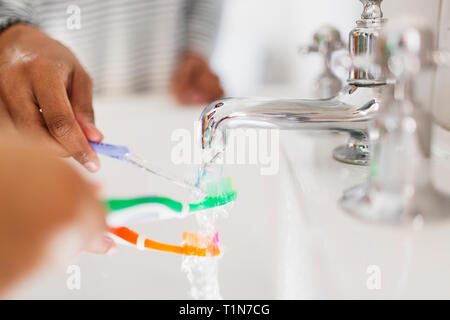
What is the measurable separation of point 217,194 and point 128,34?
661 millimetres

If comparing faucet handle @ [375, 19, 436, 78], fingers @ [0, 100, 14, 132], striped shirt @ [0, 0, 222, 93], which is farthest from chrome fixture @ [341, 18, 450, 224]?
striped shirt @ [0, 0, 222, 93]

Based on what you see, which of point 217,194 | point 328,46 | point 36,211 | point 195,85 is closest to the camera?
point 36,211

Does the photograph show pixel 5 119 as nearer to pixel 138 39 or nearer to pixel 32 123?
pixel 32 123

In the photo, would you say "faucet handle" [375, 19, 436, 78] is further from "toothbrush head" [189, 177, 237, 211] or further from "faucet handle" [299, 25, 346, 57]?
"faucet handle" [299, 25, 346, 57]

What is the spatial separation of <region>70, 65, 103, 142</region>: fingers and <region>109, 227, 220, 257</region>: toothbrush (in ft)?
0.39

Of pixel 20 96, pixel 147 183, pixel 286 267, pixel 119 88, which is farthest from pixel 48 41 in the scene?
pixel 119 88

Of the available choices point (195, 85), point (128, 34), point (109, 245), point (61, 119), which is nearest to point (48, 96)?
point (61, 119)

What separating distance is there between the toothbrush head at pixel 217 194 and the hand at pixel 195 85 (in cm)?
43

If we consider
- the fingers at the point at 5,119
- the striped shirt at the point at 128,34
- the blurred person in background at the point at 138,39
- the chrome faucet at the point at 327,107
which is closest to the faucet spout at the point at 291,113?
the chrome faucet at the point at 327,107

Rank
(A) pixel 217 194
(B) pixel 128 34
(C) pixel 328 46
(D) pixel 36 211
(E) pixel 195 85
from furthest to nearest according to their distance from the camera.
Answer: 1. (B) pixel 128 34
2. (E) pixel 195 85
3. (C) pixel 328 46
4. (A) pixel 217 194
5. (D) pixel 36 211

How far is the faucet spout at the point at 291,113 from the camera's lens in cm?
35

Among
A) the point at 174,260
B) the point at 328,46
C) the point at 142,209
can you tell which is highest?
the point at 328,46

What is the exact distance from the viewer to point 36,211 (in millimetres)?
155
